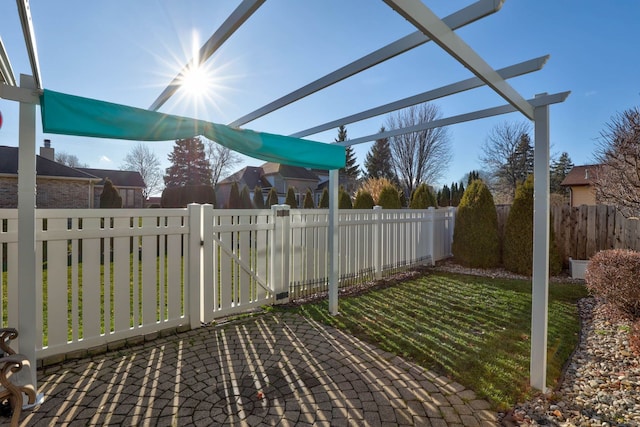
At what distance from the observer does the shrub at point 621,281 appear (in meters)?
3.44

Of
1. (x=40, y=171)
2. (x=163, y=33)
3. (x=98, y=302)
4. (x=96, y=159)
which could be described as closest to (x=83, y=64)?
(x=163, y=33)

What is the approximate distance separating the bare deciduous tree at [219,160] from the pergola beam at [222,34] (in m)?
27.0

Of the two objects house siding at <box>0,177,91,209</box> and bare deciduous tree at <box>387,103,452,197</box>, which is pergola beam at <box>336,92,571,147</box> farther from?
bare deciduous tree at <box>387,103,452,197</box>

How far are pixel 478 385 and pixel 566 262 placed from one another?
6.30 metres

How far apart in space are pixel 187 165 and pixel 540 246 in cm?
3104

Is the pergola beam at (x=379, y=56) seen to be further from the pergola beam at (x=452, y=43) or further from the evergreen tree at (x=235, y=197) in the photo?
the evergreen tree at (x=235, y=197)

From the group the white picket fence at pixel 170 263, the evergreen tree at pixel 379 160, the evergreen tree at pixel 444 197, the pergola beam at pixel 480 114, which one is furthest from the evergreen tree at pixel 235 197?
the pergola beam at pixel 480 114

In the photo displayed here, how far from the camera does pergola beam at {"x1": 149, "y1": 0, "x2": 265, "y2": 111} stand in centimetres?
157

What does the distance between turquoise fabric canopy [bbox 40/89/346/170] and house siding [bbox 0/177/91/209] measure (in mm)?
17293

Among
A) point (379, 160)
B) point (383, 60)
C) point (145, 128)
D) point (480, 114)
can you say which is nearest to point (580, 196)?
point (379, 160)

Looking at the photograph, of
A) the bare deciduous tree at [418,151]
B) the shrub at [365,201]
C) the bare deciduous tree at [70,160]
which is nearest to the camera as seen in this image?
the shrub at [365,201]

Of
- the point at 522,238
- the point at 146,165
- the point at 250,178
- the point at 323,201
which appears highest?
the point at 146,165

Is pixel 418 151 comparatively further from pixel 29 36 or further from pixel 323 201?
pixel 29 36

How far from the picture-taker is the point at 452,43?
171cm
